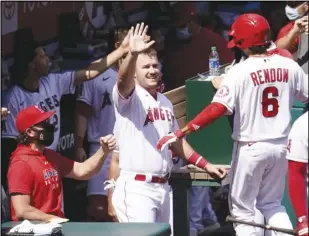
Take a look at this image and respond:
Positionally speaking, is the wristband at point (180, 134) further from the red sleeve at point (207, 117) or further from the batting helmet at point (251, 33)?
the batting helmet at point (251, 33)

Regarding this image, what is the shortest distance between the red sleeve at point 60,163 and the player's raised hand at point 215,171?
0.96 m

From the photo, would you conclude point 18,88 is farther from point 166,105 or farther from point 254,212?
point 254,212

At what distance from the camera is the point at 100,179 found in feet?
35.1

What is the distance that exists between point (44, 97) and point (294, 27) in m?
2.00

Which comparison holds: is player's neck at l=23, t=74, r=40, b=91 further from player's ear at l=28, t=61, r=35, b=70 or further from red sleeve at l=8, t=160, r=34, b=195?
red sleeve at l=8, t=160, r=34, b=195

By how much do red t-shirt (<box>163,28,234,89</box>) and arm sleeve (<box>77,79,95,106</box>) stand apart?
1.28m

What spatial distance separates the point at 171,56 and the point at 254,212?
306 centimetres

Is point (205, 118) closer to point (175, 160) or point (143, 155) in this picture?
point (143, 155)

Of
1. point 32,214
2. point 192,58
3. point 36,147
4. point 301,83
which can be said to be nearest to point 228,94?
point 301,83

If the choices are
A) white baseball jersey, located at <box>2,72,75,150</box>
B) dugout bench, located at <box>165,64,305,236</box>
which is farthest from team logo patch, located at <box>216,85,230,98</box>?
white baseball jersey, located at <box>2,72,75,150</box>

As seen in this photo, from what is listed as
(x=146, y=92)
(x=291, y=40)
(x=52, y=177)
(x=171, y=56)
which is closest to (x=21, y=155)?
(x=52, y=177)

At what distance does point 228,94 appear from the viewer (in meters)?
8.82

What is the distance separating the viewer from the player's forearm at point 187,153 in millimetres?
9156

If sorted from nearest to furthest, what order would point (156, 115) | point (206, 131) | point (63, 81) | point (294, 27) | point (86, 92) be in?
point (156, 115), point (206, 131), point (294, 27), point (63, 81), point (86, 92)
